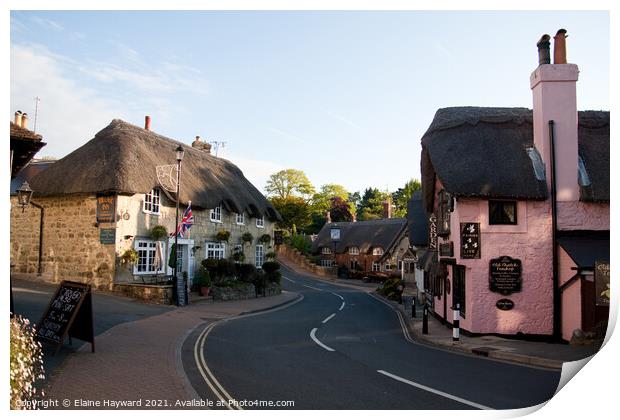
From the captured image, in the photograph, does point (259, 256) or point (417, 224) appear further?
point (259, 256)

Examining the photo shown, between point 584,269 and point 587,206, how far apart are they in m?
1.75

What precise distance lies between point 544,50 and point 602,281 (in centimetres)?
633

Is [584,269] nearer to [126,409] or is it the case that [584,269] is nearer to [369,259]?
[126,409]

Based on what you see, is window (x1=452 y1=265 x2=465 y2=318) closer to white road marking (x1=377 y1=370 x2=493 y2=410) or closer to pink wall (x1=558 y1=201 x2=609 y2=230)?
pink wall (x1=558 y1=201 x2=609 y2=230)

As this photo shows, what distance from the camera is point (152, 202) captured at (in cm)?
2039

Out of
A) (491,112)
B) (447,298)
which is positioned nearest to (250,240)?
(447,298)

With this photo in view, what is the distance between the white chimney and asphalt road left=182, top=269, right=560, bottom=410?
513cm

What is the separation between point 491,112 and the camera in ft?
48.3

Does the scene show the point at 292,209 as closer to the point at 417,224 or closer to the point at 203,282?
the point at 417,224

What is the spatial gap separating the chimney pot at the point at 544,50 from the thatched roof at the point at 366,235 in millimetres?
32819

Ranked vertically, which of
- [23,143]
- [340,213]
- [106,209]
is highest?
[340,213]

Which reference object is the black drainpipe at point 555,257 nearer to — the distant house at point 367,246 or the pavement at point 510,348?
the pavement at point 510,348

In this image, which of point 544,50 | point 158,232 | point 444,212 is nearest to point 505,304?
point 444,212
